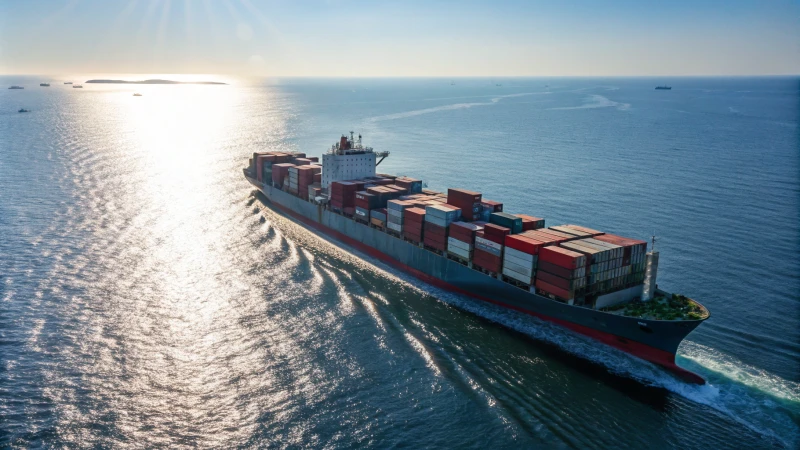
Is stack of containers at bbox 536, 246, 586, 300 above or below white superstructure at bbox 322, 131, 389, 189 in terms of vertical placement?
below

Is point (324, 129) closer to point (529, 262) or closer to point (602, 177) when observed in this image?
point (602, 177)

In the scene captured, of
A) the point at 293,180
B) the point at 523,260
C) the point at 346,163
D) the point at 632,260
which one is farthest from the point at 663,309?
the point at 293,180

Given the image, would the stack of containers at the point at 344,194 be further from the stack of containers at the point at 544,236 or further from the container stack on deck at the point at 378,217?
the stack of containers at the point at 544,236

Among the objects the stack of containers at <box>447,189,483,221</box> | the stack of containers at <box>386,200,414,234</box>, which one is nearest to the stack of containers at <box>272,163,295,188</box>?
the stack of containers at <box>386,200,414,234</box>

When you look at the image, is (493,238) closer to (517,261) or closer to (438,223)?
(517,261)

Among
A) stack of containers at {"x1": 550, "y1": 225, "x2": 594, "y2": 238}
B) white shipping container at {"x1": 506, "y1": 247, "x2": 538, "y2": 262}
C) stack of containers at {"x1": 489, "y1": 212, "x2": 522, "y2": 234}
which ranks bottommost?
white shipping container at {"x1": 506, "y1": 247, "x2": 538, "y2": 262}

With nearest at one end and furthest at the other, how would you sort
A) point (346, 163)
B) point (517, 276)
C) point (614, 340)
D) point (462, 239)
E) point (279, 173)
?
point (614, 340), point (517, 276), point (462, 239), point (346, 163), point (279, 173)

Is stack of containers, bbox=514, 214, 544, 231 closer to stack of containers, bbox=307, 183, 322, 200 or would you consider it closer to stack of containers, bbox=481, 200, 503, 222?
stack of containers, bbox=481, 200, 503, 222
